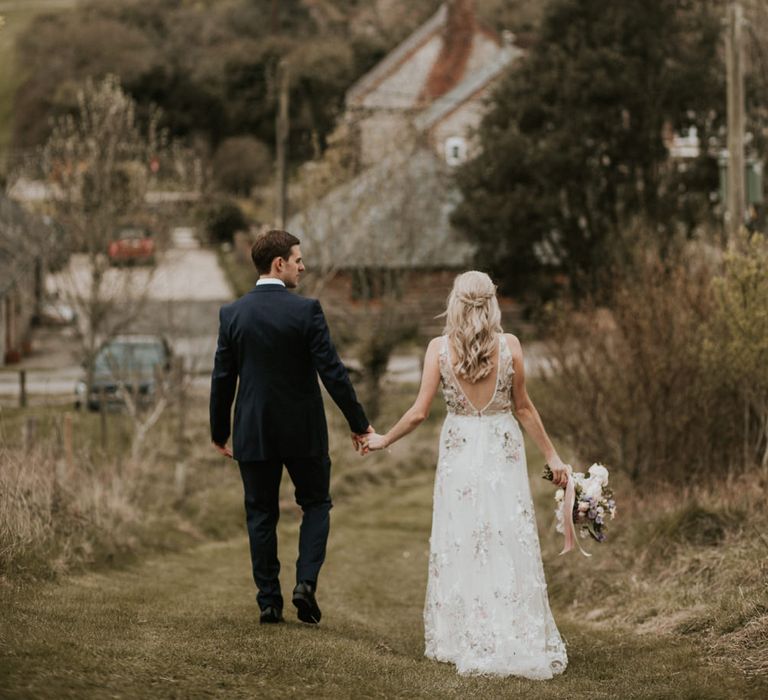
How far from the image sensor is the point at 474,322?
6.89 meters

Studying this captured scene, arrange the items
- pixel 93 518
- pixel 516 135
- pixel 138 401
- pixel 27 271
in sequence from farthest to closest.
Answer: pixel 516 135 → pixel 27 271 → pixel 138 401 → pixel 93 518

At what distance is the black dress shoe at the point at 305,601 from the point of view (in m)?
7.41

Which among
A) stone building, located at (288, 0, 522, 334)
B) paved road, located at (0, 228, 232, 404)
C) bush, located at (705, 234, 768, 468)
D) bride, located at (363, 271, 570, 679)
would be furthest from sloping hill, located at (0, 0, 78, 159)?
bride, located at (363, 271, 570, 679)

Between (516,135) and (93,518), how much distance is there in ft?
82.3

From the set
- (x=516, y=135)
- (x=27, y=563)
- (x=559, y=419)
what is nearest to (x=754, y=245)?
(x=559, y=419)

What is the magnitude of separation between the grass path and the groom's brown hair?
2.14 m

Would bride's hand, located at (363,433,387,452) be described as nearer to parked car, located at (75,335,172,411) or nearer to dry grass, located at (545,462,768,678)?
dry grass, located at (545,462,768,678)

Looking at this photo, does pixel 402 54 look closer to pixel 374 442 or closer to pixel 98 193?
pixel 98 193

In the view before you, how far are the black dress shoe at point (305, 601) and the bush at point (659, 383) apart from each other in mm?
6363

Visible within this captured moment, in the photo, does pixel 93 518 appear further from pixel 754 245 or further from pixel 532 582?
pixel 754 245

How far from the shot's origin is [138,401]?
20328 mm

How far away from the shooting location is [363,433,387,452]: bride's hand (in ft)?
24.7

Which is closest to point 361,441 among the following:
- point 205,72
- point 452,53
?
point 452,53

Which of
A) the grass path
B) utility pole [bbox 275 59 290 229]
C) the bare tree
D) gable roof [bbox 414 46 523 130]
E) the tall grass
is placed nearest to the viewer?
the grass path
